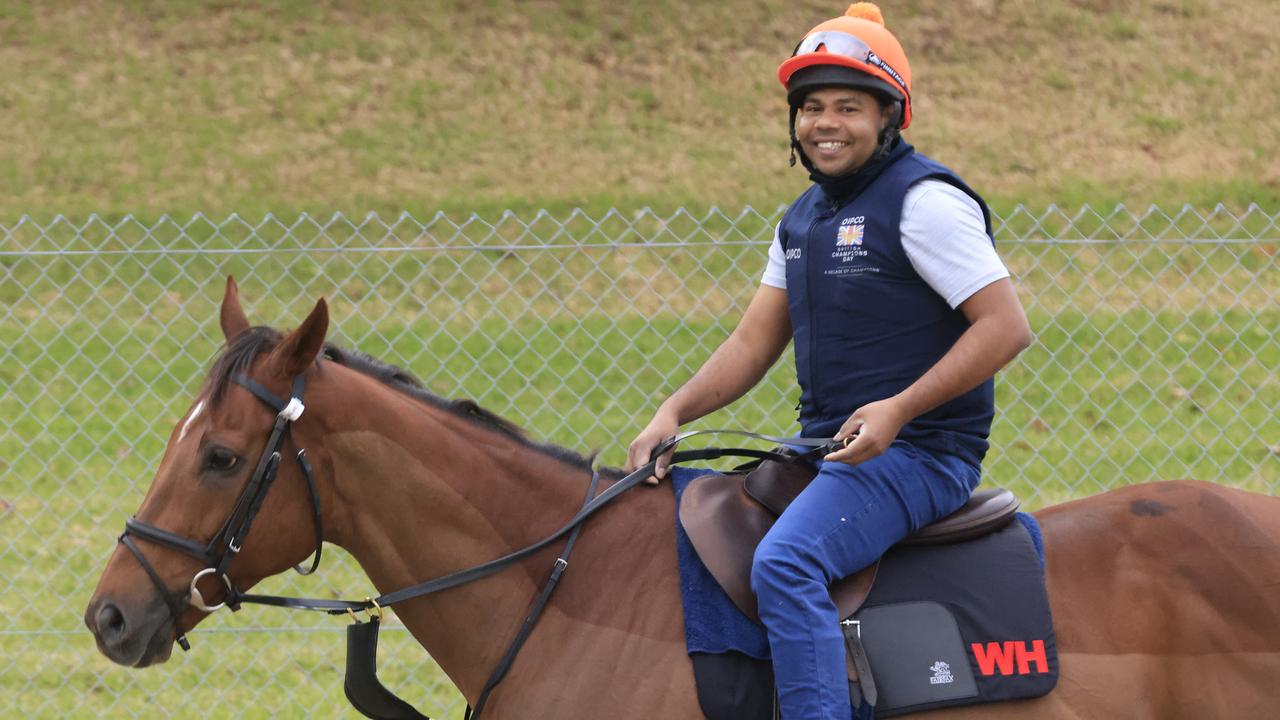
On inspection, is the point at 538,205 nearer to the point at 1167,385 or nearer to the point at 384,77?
the point at 384,77

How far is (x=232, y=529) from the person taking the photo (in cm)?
298

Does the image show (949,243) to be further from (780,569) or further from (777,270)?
(780,569)

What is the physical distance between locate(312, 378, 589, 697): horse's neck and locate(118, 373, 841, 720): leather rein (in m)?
0.04

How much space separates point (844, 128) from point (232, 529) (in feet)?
5.71

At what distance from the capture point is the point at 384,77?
13281mm

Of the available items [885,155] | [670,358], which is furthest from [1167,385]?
[885,155]

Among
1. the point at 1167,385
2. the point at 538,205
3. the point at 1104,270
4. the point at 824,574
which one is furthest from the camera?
the point at 538,205

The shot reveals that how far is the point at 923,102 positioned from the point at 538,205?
13.4ft

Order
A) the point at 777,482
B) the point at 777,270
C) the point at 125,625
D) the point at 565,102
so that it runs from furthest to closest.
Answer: the point at 565,102 → the point at 777,270 → the point at 777,482 → the point at 125,625

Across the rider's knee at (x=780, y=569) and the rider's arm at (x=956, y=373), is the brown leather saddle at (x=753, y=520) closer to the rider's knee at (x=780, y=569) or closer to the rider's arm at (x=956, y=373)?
the rider's knee at (x=780, y=569)

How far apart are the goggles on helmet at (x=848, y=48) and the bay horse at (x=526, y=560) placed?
1179 mm

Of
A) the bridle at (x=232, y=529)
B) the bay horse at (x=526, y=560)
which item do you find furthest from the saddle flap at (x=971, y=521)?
the bridle at (x=232, y=529)

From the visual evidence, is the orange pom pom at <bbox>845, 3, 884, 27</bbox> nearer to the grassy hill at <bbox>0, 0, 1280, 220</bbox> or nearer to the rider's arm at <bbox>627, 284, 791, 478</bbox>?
the rider's arm at <bbox>627, 284, 791, 478</bbox>

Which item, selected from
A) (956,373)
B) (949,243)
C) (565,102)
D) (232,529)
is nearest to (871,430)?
(956,373)
